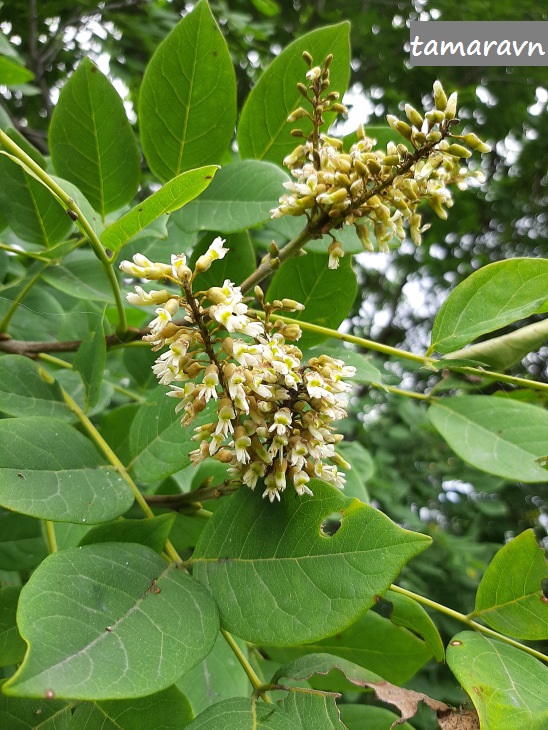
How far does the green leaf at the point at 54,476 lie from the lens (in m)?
0.70

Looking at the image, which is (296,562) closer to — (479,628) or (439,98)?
(479,628)

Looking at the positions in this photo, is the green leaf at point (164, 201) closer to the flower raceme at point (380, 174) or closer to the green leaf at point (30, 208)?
the flower raceme at point (380, 174)

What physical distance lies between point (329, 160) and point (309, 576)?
1.65 feet

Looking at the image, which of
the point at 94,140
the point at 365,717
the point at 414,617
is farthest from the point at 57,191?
the point at 365,717

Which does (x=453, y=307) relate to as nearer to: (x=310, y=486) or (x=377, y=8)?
(x=310, y=486)

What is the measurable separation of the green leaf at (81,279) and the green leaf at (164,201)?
273mm

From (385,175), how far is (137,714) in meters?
0.70

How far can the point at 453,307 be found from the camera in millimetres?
906

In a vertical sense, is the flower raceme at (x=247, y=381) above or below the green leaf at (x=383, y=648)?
above

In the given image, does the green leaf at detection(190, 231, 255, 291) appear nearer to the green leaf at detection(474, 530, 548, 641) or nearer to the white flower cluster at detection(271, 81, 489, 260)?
the white flower cluster at detection(271, 81, 489, 260)

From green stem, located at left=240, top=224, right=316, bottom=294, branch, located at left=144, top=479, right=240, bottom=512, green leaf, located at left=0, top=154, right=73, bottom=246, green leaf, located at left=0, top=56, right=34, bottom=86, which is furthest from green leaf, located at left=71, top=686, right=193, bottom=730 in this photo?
green leaf, located at left=0, top=56, right=34, bottom=86

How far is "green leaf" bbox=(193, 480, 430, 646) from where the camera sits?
638 mm

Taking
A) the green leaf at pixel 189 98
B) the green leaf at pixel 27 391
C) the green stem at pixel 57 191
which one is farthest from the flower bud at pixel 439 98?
the green leaf at pixel 27 391

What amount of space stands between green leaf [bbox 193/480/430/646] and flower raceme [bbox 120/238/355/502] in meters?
0.03
